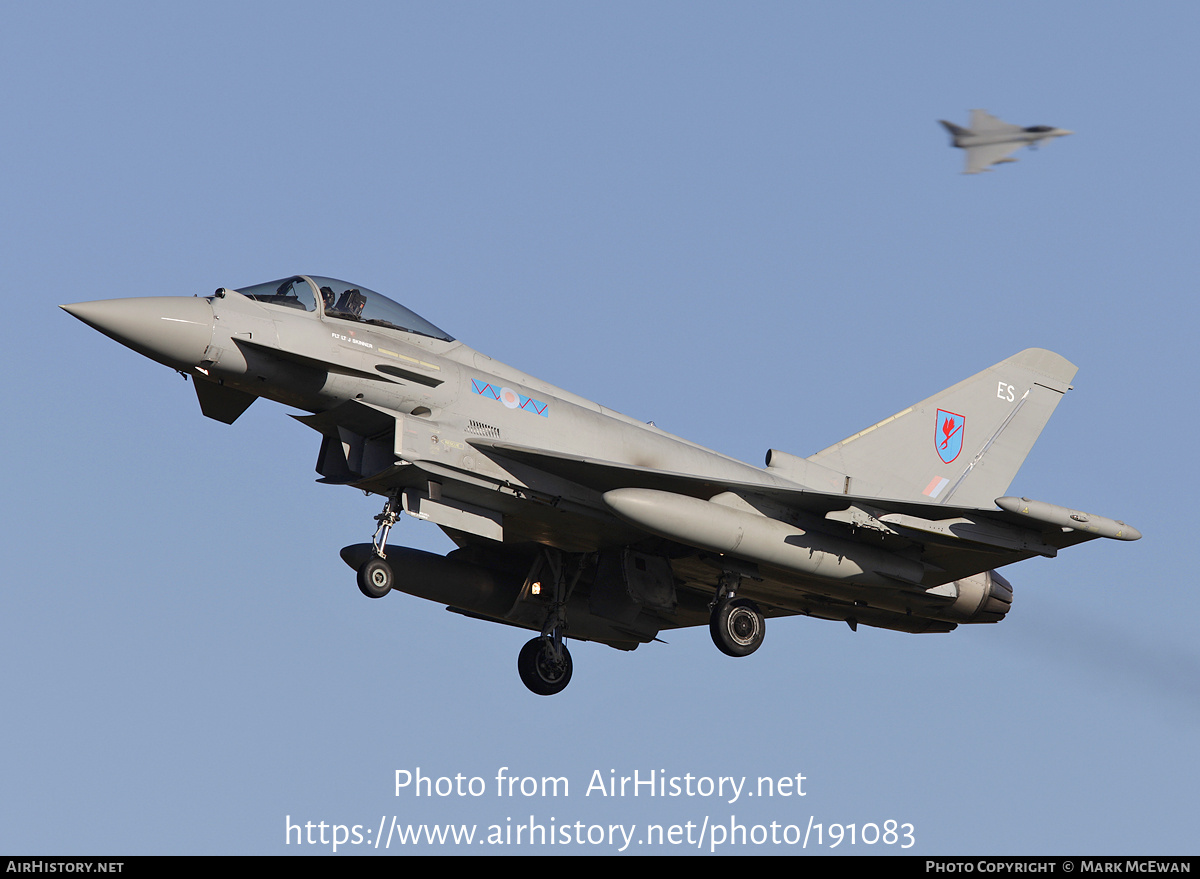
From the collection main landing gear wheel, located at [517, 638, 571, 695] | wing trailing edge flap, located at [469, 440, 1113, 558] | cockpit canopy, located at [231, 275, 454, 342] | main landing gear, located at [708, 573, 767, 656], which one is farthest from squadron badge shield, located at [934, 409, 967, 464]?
cockpit canopy, located at [231, 275, 454, 342]

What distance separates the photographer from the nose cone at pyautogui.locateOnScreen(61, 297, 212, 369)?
15.8 meters

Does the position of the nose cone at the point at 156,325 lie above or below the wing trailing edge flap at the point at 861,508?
above

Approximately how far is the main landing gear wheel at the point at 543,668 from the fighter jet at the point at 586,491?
0.03 metres

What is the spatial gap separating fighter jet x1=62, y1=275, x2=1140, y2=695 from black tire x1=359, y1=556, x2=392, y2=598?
0.08ft

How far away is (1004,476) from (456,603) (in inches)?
335

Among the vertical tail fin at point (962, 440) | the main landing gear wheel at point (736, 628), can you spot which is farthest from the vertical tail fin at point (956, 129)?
the main landing gear wheel at point (736, 628)

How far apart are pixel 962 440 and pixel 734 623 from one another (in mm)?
5173

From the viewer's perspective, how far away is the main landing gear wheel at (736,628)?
61.3 ft

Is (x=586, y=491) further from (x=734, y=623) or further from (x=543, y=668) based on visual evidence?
(x=543, y=668)

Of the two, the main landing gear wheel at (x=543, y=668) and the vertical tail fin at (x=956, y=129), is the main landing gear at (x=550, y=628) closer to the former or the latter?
the main landing gear wheel at (x=543, y=668)

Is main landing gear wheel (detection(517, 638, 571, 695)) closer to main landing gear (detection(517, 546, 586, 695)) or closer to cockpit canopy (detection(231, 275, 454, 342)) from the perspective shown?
main landing gear (detection(517, 546, 586, 695))

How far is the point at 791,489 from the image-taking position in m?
17.9
